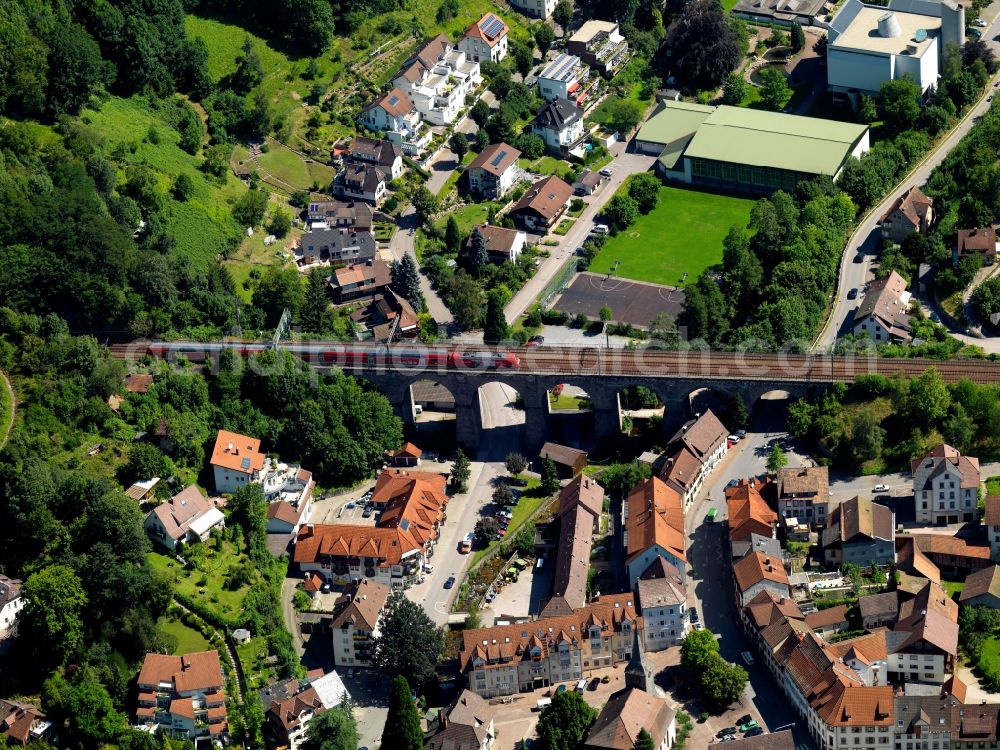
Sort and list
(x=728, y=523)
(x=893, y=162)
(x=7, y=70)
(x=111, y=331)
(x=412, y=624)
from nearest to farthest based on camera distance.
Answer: (x=412, y=624)
(x=728, y=523)
(x=111, y=331)
(x=7, y=70)
(x=893, y=162)

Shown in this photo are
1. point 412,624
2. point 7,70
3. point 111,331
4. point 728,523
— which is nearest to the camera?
point 412,624

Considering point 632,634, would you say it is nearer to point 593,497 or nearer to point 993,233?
point 593,497

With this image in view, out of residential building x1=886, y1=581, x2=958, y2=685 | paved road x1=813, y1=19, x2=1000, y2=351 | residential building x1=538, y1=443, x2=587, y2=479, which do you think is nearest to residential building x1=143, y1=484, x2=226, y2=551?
residential building x1=538, y1=443, x2=587, y2=479

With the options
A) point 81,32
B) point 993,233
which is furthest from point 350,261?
point 993,233

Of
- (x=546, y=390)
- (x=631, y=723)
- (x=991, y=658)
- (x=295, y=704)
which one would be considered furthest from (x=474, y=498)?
(x=991, y=658)

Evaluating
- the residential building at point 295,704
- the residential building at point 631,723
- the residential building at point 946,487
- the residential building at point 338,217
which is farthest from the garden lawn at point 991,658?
the residential building at point 338,217

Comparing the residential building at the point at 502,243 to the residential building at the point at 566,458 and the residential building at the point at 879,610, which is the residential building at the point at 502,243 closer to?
the residential building at the point at 566,458

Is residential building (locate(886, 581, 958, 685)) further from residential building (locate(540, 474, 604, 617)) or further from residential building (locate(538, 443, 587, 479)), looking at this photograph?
residential building (locate(538, 443, 587, 479))
